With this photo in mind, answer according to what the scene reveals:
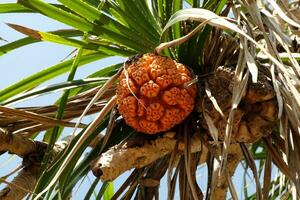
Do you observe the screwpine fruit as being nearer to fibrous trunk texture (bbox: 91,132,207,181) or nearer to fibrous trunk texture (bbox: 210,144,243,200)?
fibrous trunk texture (bbox: 91,132,207,181)

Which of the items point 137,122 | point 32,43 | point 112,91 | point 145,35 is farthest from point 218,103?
point 32,43

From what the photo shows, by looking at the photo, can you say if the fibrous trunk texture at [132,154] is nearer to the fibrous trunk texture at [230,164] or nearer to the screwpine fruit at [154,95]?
the screwpine fruit at [154,95]

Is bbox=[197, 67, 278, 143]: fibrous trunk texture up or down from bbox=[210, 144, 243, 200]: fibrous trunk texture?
up

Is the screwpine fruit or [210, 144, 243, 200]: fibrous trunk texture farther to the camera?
[210, 144, 243, 200]: fibrous trunk texture

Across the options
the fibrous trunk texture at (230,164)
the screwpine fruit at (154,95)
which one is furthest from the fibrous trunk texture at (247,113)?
the fibrous trunk texture at (230,164)

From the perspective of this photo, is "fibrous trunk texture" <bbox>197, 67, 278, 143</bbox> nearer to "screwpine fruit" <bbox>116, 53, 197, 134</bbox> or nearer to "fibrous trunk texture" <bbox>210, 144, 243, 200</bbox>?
"screwpine fruit" <bbox>116, 53, 197, 134</bbox>

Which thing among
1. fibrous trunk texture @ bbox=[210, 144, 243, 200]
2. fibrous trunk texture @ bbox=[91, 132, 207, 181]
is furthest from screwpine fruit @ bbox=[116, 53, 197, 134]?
fibrous trunk texture @ bbox=[210, 144, 243, 200]

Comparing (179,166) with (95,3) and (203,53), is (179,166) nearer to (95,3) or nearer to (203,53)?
(203,53)

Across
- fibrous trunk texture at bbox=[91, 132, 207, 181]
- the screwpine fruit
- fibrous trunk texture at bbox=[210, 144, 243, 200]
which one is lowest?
fibrous trunk texture at bbox=[210, 144, 243, 200]

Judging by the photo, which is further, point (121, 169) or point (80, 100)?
point (80, 100)
